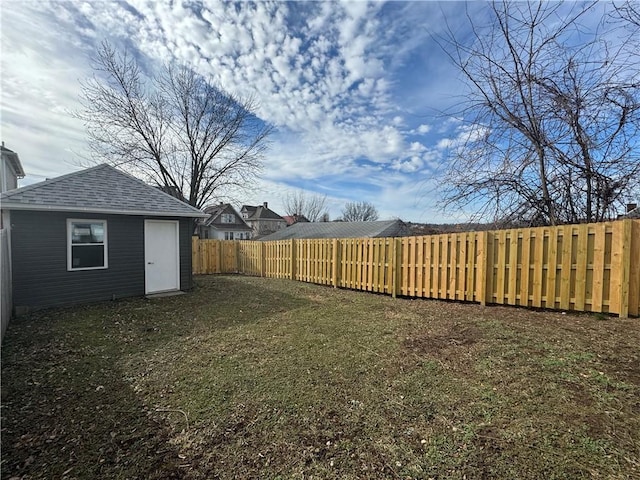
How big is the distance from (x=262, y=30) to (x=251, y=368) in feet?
30.3

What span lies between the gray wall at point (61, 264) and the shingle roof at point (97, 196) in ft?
0.96

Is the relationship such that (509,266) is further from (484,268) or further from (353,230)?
(353,230)

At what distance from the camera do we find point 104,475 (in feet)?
6.85

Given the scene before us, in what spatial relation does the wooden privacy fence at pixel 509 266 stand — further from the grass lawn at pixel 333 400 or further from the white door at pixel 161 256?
the white door at pixel 161 256

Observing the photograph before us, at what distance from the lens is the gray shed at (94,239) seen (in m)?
7.02

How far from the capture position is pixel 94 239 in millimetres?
8055

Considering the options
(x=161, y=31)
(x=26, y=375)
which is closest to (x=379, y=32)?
(x=161, y=31)

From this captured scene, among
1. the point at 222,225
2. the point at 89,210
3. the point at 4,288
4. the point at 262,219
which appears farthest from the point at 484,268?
the point at 262,219

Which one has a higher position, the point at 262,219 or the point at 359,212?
the point at 359,212

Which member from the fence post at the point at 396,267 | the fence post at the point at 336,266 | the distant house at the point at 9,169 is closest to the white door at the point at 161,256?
the fence post at the point at 336,266

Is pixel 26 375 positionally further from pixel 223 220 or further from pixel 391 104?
pixel 223 220

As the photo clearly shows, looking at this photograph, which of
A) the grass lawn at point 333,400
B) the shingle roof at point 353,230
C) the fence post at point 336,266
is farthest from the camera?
the shingle roof at point 353,230

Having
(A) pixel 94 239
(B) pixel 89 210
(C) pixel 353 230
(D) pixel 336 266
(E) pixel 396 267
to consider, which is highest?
(B) pixel 89 210

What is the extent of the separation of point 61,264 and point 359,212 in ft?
167
